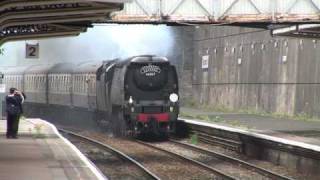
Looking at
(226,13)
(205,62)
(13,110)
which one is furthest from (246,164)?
(205,62)

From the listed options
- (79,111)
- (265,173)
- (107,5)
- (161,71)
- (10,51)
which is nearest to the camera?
(107,5)

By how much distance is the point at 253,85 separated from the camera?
121 feet

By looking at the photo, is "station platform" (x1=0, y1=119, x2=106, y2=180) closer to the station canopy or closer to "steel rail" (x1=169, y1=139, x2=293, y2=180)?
the station canopy

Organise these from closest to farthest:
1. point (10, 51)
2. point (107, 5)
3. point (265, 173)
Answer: point (107, 5) → point (265, 173) → point (10, 51)

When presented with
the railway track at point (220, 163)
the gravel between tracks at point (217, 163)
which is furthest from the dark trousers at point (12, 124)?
the gravel between tracks at point (217, 163)

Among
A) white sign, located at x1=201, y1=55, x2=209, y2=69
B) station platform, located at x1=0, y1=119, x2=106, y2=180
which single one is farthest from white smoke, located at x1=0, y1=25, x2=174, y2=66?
station platform, located at x1=0, y1=119, x2=106, y2=180

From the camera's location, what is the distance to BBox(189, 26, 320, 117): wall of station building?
31156 millimetres

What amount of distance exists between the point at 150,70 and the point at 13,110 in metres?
5.59

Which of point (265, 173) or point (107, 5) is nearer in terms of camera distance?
point (107, 5)

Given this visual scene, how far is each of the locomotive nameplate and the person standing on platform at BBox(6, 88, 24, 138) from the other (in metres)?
5.06

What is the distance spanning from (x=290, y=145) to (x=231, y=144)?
Answer: 501 cm

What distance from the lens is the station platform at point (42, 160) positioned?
12109mm

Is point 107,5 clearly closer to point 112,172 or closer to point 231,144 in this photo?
point 112,172

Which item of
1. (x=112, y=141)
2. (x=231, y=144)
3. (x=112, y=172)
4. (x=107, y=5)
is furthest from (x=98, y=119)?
(x=107, y=5)
